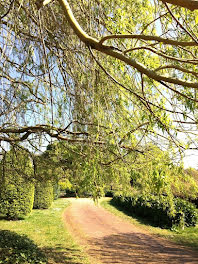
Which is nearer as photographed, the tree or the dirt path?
the tree

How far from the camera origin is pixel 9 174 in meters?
5.53

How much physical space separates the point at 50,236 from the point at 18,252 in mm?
2541

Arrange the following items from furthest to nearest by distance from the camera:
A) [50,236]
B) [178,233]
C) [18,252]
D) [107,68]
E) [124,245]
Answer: [178,233]
[50,236]
[124,245]
[18,252]
[107,68]

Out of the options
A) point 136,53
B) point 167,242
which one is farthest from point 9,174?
point 167,242

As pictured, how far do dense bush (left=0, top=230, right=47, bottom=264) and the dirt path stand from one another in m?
1.41

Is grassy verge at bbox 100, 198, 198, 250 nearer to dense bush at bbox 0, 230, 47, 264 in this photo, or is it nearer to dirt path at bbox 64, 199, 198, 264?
dirt path at bbox 64, 199, 198, 264

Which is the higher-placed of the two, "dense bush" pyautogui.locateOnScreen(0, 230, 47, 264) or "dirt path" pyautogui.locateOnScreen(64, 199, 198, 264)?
"dense bush" pyautogui.locateOnScreen(0, 230, 47, 264)

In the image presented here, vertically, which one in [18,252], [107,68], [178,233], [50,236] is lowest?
[178,233]

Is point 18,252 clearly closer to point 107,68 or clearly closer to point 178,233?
point 107,68

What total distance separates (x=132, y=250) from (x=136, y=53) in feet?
19.5

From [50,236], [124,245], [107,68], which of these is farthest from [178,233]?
[107,68]

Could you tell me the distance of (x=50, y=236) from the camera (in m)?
7.96

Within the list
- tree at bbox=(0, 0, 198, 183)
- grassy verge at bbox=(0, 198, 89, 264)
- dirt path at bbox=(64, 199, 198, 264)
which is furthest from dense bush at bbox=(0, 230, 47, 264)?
tree at bbox=(0, 0, 198, 183)

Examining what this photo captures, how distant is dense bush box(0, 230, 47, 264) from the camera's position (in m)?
5.09
